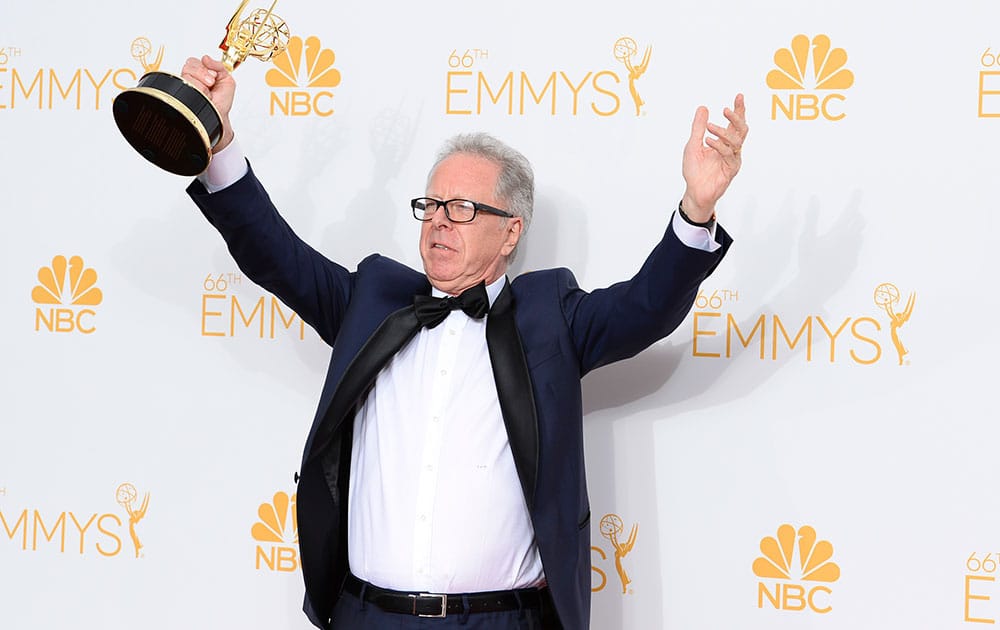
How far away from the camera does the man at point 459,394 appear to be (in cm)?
158

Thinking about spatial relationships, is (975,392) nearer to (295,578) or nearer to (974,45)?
(974,45)

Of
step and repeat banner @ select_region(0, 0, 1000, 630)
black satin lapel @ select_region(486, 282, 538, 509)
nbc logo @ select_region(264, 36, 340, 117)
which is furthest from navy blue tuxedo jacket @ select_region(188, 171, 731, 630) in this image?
nbc logo @ select_region(264, 36, 340, 117)

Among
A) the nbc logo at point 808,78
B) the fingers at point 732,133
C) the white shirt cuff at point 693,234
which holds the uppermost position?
the nbc logo at point 808,78

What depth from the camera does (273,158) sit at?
2.06m

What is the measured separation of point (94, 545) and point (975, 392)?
5.36 ft

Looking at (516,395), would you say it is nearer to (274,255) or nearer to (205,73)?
(274,255)

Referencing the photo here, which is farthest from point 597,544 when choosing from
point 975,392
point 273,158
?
point 273,158

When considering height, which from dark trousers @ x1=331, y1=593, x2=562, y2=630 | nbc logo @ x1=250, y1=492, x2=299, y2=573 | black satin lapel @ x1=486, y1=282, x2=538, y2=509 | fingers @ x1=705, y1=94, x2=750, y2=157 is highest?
fingers @ x1=705, y1=94, x2=750, y2=157

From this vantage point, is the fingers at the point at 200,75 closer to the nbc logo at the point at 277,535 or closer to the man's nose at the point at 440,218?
the man's nose at the point at 440,218

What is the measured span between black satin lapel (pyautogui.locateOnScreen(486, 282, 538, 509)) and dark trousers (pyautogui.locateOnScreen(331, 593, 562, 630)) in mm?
174

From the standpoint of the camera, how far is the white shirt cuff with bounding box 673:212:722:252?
150 centimetres

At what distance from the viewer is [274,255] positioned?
1.65m

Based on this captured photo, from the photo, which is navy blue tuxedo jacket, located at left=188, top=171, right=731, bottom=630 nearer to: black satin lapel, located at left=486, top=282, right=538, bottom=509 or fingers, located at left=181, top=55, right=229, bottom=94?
black satin lapel, located at left=486, top=282, right=538, bottom=509

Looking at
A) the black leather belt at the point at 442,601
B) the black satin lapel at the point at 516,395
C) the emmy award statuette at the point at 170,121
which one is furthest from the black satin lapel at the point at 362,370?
the emmy award statuette at the point at 170,121
